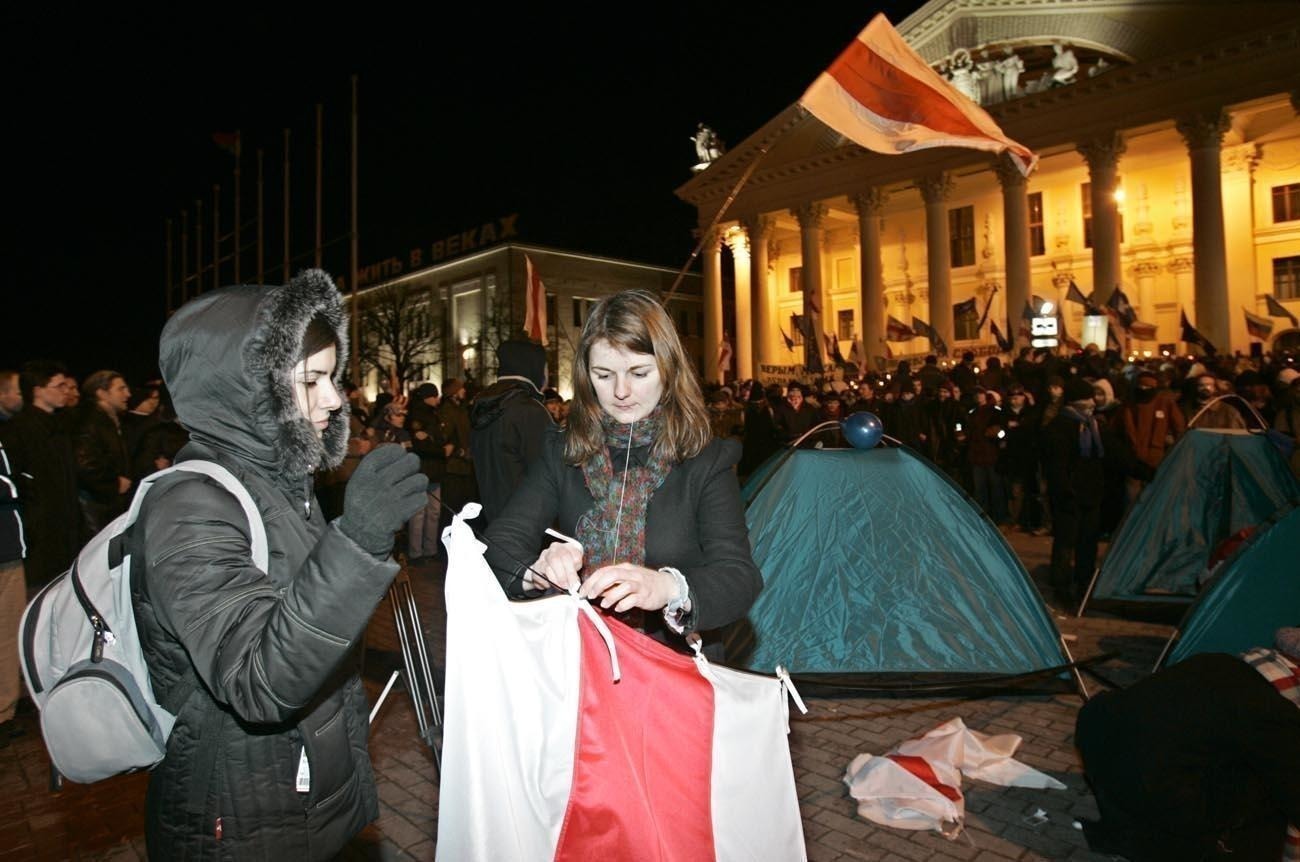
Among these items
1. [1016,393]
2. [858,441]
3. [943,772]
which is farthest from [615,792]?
[1016,393]

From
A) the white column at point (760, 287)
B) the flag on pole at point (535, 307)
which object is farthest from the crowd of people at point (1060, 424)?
the white column at point (760, 287)

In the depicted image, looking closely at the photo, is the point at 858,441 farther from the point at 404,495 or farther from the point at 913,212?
the point at 913,212

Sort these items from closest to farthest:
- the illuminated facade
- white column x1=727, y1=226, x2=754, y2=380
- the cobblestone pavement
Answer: the cobblestone pavement < white column x1=727, y1=226, x2=754, y2=380 < the illuminated facade

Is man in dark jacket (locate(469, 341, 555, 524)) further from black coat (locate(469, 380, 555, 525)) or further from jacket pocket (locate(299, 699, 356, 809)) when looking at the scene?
jacket pocket (locate(299, 699, 356, 809))

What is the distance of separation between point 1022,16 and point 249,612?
1528 inches

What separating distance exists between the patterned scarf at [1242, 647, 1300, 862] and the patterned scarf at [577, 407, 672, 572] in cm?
271

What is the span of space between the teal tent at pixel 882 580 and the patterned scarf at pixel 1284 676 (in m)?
2.10

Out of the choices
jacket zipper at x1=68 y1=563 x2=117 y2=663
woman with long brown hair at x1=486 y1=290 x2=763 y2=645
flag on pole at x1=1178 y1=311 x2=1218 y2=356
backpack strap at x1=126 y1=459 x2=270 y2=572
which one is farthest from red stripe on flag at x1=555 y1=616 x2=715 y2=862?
flag on pole at x1=1178 y1=311 x2=1218 y2=356

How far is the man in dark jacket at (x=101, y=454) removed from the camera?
696cm

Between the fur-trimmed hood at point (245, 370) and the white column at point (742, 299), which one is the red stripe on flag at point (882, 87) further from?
the white column at point (742, 299)

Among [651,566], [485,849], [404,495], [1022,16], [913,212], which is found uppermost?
[1022,16]

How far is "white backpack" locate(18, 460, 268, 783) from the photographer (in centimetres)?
154

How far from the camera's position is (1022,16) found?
32.2 metres

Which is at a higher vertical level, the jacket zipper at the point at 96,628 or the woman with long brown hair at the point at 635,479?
the woman with long brown hair at the point at 635,479
